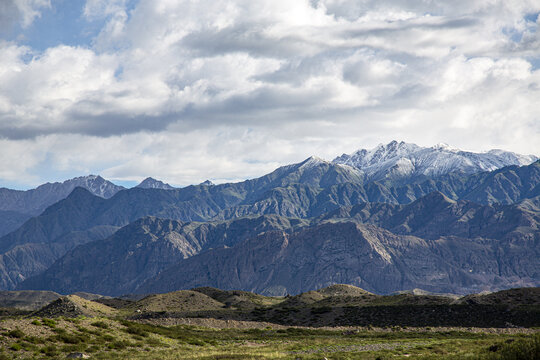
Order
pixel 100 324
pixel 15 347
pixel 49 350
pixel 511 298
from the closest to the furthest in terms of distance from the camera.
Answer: pixel 15 347 → pixel 49 350 → pixel 100 324 → pixel 511 298

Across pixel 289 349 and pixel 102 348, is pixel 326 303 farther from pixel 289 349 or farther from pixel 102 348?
pixel 102 348

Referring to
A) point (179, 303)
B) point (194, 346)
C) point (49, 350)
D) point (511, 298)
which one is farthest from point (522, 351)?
point (179, 303)

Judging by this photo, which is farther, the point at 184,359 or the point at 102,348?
the point at 102,348

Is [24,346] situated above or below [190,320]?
above

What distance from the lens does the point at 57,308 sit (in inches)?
4154

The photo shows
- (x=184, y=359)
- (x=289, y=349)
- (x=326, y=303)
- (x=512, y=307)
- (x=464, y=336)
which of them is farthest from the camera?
(x=326, y=303)

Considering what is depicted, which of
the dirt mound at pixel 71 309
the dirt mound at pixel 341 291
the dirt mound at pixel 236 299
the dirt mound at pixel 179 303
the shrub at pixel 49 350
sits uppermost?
the shrub at pixel 49 350

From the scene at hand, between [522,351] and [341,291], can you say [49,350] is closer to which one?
[522,351]

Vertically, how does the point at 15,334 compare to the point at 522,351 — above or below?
above

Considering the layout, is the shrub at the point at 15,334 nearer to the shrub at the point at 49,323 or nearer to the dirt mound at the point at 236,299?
the shrub at the point at 49,323

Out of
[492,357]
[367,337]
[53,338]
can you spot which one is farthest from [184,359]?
[367,337]

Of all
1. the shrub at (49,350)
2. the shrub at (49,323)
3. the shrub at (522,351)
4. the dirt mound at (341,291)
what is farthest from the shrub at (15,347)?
the dirt mound at (341,291)

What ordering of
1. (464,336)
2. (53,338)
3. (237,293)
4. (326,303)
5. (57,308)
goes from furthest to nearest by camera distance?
(237,293) < (326,303) < (57,308) < (464,336) < (53,338)

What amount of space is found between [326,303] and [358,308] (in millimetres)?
21245
